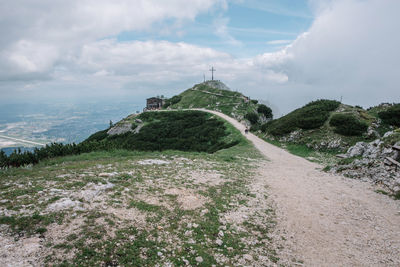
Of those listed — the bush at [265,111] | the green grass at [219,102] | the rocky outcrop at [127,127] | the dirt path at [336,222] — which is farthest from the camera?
the green grass at [219,102]

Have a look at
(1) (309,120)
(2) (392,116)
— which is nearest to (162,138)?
(1) (309,120)

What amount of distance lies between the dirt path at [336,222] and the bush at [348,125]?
16419mm

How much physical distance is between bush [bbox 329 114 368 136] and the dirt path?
16419 millimetres

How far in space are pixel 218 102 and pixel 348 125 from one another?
53.6 m

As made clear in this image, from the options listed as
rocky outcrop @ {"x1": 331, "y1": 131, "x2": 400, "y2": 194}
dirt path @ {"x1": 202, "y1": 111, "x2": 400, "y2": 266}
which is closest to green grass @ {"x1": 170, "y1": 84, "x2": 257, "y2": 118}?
rocky outcrop @ {"x1": 331, "y1": 131, "x2": 400, "y2": 194}

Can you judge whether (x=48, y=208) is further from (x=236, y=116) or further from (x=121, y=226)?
(x=236, y=116)

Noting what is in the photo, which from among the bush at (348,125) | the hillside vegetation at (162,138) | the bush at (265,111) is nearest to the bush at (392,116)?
the bush at (348,125)

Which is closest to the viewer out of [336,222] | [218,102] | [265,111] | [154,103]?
[336,222]

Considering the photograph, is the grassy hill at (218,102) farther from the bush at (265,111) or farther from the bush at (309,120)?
the bush at (309,120)

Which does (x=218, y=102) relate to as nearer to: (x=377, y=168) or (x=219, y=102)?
(x=219, y=102)

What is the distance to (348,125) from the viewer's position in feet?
94.0

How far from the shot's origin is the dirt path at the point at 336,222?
7.02 m

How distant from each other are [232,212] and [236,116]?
52223mm

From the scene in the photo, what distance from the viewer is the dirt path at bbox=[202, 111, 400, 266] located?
7.02 meters
